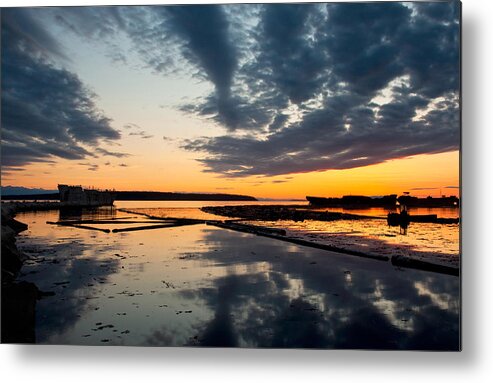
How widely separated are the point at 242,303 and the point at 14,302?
266cm

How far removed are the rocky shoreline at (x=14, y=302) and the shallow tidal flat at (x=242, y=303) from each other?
12cm

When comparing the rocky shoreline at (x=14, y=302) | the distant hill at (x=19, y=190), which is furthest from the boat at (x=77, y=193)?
the rocky shoreline at (x=14, y=302)

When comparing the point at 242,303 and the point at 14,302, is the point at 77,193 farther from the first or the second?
the point at 242,303

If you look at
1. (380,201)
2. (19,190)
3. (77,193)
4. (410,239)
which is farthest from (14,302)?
(410,239)

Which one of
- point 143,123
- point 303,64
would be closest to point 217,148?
point 143,123

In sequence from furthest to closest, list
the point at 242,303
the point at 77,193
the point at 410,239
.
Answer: the point at 410,239 → the point at 77,193 → the point at 242,303

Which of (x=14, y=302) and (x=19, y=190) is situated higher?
(x=19, y=190)

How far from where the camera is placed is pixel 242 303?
499 cm

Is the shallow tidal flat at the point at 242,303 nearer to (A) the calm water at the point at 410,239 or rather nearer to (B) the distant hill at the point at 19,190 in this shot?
(A) the calm water at the point at 410,239

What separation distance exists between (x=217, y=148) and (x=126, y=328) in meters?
2.76

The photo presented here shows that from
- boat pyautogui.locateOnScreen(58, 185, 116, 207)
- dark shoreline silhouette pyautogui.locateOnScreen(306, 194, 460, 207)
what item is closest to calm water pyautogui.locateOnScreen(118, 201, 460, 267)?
dark shoreline silhouette pyautogui.locateOnScreen(306, 194, 460, 207)

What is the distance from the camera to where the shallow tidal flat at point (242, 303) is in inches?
173

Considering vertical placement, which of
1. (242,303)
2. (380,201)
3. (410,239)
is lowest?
(242,303)

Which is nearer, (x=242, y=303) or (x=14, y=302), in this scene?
(x=14, y=302)
